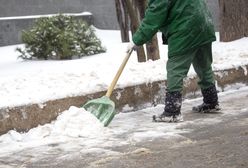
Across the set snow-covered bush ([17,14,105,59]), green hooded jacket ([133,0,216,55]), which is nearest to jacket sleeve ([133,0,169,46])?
green hooded jacket ([133,0,216,55])

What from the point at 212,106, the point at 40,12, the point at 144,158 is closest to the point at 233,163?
the point at 144,158

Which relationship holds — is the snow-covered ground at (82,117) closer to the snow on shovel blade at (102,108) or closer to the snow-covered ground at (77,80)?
the snow-covered ground at (77,80)

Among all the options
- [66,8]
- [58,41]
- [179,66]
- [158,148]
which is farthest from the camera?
[66,8]

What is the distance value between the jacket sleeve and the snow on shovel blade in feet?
2.35

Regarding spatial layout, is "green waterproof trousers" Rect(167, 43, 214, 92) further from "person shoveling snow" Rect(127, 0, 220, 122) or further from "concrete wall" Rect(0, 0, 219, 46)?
"concrete wall" Rect(0, 0, 219, 46)

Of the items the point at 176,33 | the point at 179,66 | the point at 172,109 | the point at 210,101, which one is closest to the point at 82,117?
the point at 172,109

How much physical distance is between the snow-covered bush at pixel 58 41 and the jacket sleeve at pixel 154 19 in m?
5.34

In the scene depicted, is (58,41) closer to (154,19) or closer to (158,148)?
(154,19)

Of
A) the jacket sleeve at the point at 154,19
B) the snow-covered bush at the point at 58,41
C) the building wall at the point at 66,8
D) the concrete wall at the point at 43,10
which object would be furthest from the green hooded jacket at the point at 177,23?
the building wall at the point at 66,8

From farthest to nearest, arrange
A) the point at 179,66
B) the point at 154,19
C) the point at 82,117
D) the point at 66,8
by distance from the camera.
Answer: the point at 66,8
the point at 179,66
the point at 154,19
the point at 82,117

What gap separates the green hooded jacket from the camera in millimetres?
5473

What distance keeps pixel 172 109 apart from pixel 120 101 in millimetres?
831

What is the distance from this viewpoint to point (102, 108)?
5539 millimetres

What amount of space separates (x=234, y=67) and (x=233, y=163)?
344cm
